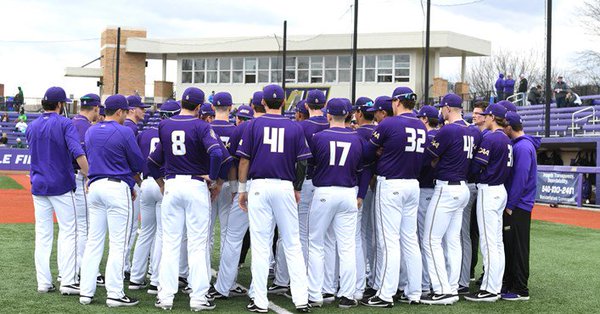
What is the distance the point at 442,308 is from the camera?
8008mm

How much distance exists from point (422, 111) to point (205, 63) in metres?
44.1

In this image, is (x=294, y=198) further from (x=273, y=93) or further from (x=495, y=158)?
(x=495, y=158)

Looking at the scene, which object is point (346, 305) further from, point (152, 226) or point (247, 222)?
point (152, 226)

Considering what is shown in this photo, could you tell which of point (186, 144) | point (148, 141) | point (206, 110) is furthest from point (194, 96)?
point (206, 110)

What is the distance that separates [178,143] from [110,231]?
1.22m

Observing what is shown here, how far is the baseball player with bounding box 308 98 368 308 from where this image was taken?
25.8 ft

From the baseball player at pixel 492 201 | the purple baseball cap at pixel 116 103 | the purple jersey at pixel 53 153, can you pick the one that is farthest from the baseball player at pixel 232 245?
the baseball player at pixel 492 201

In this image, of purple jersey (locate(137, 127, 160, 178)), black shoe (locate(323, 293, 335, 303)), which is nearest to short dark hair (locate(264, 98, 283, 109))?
purple jersey (locate(137, 127, 160, 178))

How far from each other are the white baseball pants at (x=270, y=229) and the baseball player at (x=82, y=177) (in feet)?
7.16

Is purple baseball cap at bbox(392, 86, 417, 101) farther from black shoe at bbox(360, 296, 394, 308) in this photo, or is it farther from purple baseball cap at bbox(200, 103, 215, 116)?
purple baseball cap at bbox(200, 103, 215, 116)

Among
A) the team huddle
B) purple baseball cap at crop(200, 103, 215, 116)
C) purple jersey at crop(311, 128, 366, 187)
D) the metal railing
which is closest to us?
the team huddle

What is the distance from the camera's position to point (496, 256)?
28.0 feet

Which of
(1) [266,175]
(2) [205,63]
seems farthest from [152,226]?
(2) [205,63]

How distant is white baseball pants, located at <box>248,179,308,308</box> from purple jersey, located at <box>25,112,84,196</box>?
212 centimetres
